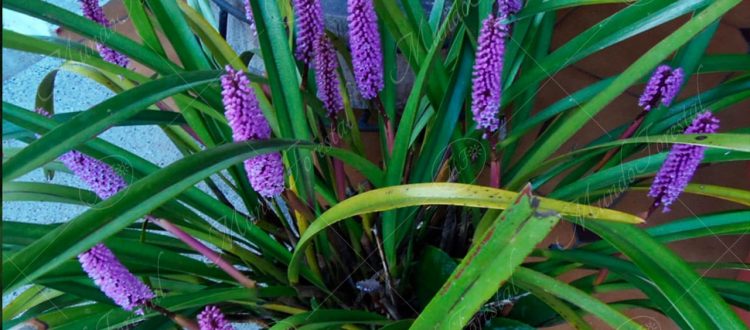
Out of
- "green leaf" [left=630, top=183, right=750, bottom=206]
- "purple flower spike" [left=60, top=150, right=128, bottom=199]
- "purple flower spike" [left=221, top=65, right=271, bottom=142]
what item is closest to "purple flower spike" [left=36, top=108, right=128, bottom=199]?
"purple flower spike" [left=60, top=150, right=128, bottom=199]

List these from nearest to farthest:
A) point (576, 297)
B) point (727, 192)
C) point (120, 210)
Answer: point (120, 210)
point (576, 297)
point (727, 192)

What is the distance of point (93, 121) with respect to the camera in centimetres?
36

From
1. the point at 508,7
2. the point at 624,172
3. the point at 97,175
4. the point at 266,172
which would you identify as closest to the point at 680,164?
the point at 624,172

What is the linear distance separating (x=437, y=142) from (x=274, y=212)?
21 cm

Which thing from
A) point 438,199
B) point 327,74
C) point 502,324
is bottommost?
point 502,324

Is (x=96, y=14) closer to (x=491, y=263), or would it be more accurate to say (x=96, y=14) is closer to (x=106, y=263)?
(x=106, y=263)

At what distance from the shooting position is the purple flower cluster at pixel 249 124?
36cm

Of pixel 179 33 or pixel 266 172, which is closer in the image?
pixel 266 172

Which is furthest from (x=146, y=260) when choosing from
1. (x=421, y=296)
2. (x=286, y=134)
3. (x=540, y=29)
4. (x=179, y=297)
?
(x=540, y=29)

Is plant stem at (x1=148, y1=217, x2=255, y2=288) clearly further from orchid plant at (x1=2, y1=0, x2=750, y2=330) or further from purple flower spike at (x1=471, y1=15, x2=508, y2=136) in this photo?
purple flower spike at (x1=471, y1=15, x2=508, y2=136)

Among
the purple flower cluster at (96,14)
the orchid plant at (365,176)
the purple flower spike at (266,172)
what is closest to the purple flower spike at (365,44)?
the orchid plant at (365,176)

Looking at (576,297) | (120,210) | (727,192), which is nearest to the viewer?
(120,210)

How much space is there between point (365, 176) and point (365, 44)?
0.15 m

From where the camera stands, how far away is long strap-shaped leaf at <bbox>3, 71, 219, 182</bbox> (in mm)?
324
